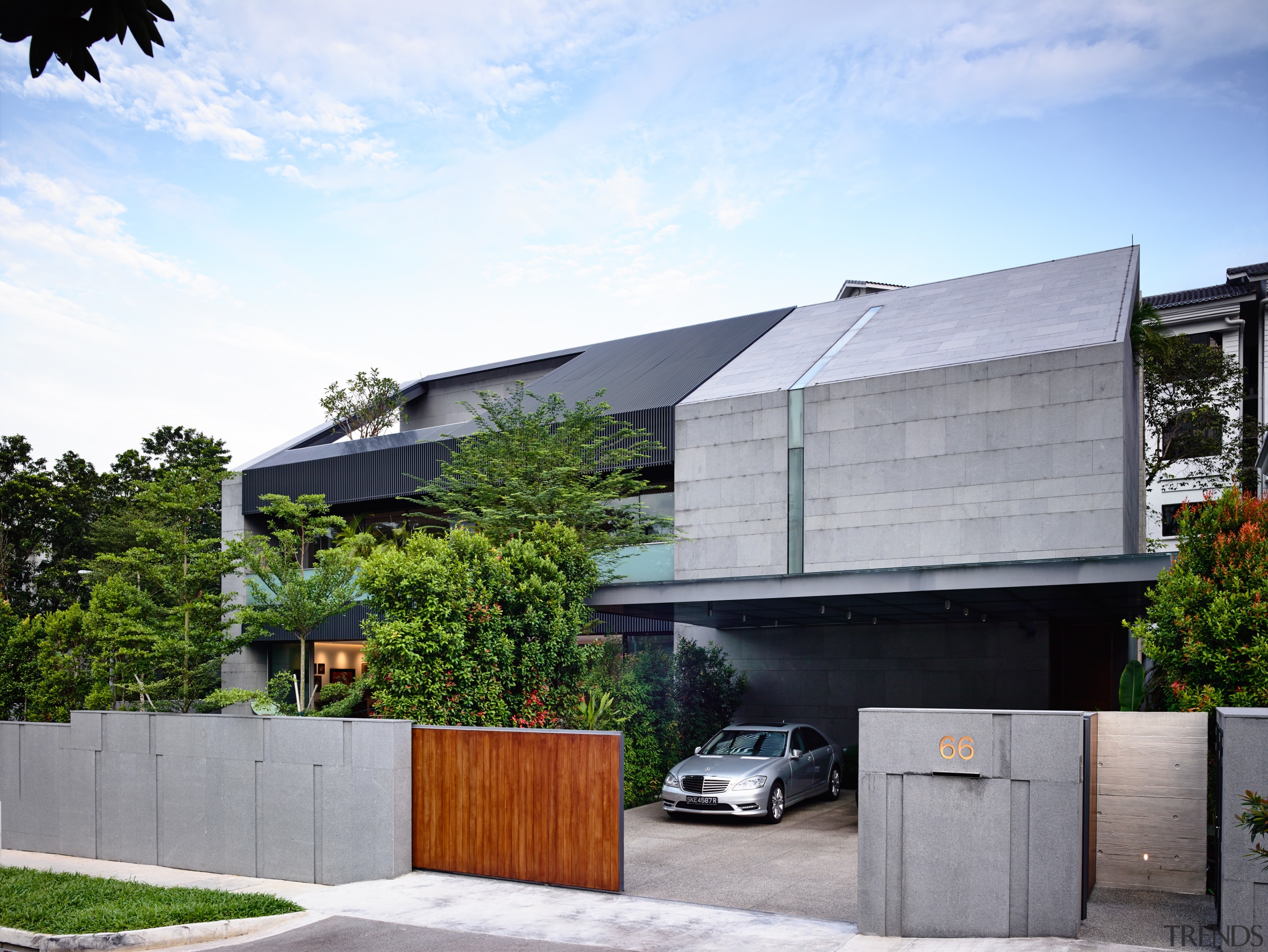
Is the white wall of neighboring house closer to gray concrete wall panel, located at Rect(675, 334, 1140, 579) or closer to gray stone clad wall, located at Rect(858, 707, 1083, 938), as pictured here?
gray concrete wall panel, located at Rect(675, 334, 1140, 579)

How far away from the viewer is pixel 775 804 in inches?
658

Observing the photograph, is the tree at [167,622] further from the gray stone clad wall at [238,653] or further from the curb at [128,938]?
the curb at [128,938]

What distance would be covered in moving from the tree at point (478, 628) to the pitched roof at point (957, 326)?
776cm

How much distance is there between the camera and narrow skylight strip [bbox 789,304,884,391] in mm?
21719

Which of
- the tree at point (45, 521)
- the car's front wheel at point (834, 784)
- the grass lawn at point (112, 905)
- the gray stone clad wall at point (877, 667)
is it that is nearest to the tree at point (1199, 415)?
the gray stone clad wall at point (877, 667)

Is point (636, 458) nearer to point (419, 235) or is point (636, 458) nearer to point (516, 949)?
point (419, 235)

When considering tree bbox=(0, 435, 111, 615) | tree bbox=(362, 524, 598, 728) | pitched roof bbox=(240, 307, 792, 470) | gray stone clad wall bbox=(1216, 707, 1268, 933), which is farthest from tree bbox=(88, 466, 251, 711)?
tree bbox=(0, 435, 111, 615)

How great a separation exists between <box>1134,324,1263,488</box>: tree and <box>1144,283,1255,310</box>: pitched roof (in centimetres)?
896

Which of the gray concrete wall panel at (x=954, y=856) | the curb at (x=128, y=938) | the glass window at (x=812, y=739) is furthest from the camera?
the glass window at (x=812, y=739)

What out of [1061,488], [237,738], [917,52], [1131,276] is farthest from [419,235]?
[1131,276]

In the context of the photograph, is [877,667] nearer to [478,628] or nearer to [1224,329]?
[478,628]

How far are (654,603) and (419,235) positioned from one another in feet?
36.0

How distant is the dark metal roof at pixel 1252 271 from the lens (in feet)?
141

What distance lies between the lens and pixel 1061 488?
60.3 feet
